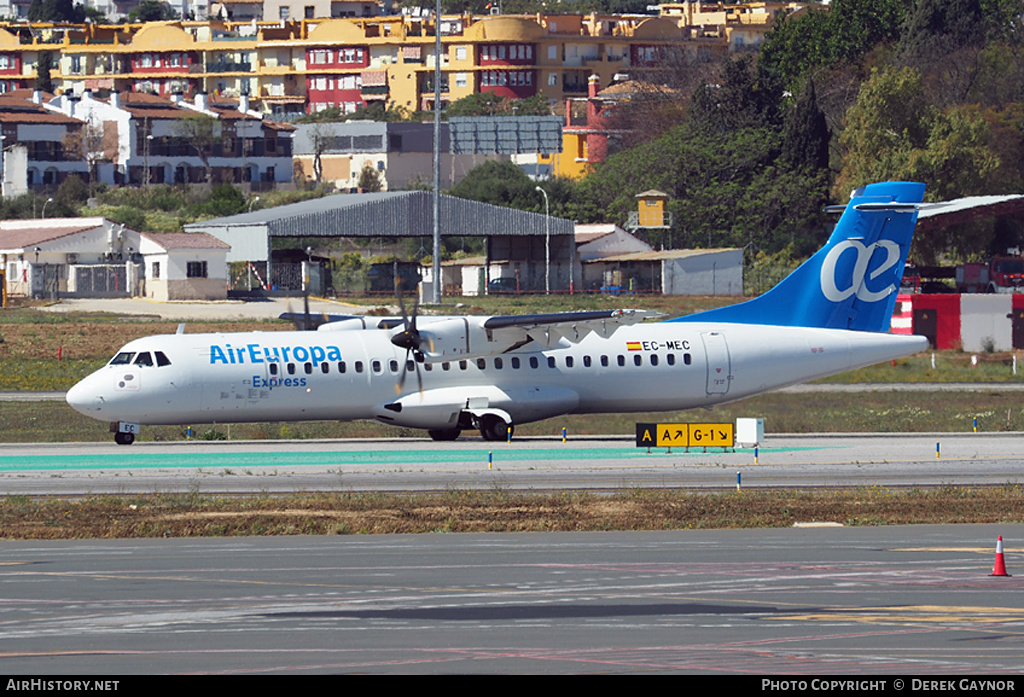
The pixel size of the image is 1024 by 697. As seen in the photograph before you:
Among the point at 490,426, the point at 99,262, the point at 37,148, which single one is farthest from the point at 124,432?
the point at 37,148

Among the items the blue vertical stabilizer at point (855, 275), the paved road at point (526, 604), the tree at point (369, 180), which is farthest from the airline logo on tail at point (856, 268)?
the tree at point (369, 180)

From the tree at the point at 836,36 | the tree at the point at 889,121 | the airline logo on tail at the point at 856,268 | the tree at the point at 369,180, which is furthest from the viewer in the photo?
the tree at the point at 369,180

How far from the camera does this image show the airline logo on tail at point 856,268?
118ft

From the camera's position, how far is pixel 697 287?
257 ft

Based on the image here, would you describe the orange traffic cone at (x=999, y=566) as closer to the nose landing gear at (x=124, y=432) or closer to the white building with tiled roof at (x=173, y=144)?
the nose landing gear at (x=124, y=432)

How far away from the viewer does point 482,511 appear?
2348 cm

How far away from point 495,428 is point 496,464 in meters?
4.22

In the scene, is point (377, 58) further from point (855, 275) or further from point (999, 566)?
point (999, 566)

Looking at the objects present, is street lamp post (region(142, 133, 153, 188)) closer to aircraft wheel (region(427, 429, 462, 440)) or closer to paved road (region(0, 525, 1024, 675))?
aircraft wheel (region(427, 429, 462, 440))

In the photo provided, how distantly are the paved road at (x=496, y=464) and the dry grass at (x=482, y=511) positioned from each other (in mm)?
1536

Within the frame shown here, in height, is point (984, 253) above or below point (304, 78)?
below

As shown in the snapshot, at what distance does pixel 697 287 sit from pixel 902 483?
51449 mm
